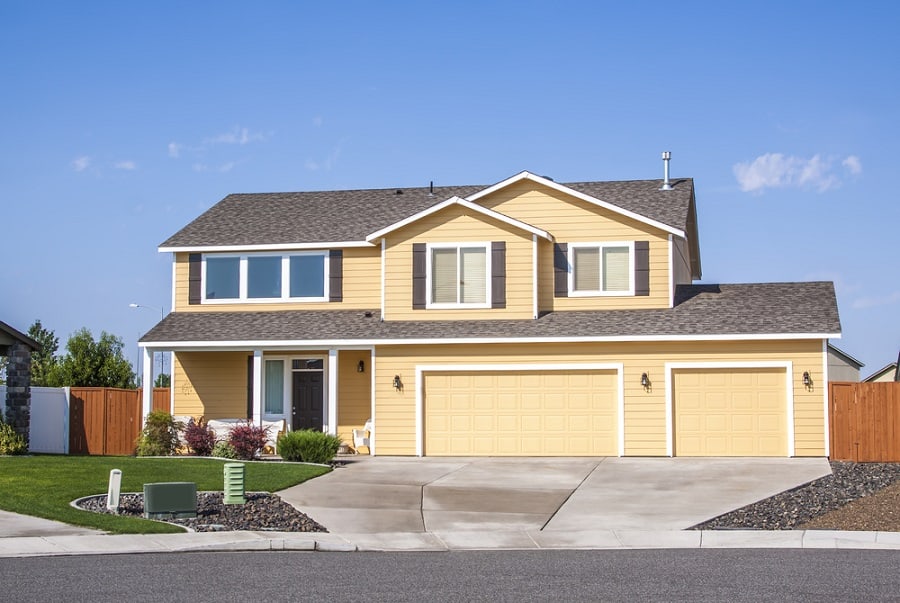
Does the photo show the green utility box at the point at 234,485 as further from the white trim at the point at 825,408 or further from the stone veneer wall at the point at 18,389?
the white trim at the point at 825,408

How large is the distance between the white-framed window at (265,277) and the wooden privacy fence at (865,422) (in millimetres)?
13648

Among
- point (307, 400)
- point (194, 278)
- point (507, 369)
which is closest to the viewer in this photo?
point (507, 369)

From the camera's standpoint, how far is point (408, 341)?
93.0ft

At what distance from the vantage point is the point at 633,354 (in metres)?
27.7

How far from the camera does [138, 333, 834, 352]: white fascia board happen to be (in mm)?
26984

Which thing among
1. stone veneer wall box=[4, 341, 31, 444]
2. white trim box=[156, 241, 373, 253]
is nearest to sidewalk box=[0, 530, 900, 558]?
white trim box=[156, 241, 373, 253]

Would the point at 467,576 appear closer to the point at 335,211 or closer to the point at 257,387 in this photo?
the point at 257,387

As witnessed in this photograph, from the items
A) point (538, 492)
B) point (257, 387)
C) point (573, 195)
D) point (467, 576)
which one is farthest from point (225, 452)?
point (467, 576)

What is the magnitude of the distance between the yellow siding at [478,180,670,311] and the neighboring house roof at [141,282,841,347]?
13.5 inches

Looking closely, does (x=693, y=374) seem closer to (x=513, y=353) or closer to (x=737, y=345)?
(x=737, y=345)

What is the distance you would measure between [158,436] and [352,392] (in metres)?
5.20

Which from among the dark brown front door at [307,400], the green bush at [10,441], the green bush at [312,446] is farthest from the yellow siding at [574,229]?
the green bush at [10,441]

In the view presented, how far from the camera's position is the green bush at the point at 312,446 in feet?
86.5

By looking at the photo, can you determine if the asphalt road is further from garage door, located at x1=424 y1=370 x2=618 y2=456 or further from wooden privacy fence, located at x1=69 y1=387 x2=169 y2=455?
wooden privacy fence, located at x1=69 y1=387 x2=169 y2=455
